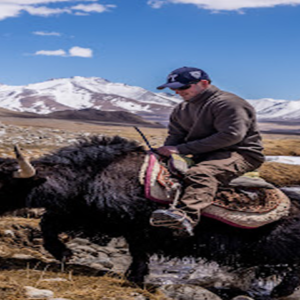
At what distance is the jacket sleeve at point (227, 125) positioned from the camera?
12.2ft

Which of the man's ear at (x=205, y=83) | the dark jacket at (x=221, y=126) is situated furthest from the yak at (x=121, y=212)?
the man's ear at (x=205, y=83)

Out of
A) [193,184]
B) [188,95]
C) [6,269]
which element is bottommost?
[6,269]

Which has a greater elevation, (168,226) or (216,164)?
(216,164)

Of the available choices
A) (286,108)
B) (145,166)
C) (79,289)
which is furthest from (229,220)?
(286,108)


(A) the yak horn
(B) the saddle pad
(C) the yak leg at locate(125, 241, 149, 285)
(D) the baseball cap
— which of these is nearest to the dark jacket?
(D) the baseball cap

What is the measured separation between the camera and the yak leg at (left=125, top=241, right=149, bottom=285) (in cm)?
421

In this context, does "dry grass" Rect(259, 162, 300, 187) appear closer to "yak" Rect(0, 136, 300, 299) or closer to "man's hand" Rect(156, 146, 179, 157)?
"yak" Rect(0, 136, 300, 299)

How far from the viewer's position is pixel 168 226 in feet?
11.5

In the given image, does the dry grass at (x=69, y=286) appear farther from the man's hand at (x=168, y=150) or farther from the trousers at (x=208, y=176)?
the man's hand at (x=168, y=150)

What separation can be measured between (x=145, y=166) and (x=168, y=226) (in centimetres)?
77

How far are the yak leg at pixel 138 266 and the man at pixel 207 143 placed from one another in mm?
802

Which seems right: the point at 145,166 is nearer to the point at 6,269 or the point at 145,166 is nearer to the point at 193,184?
the point at 193,184

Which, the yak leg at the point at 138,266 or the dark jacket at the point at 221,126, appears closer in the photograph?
the dark jacket at the point at 221,126

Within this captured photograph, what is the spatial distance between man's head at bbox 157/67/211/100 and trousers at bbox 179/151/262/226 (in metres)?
0.67
